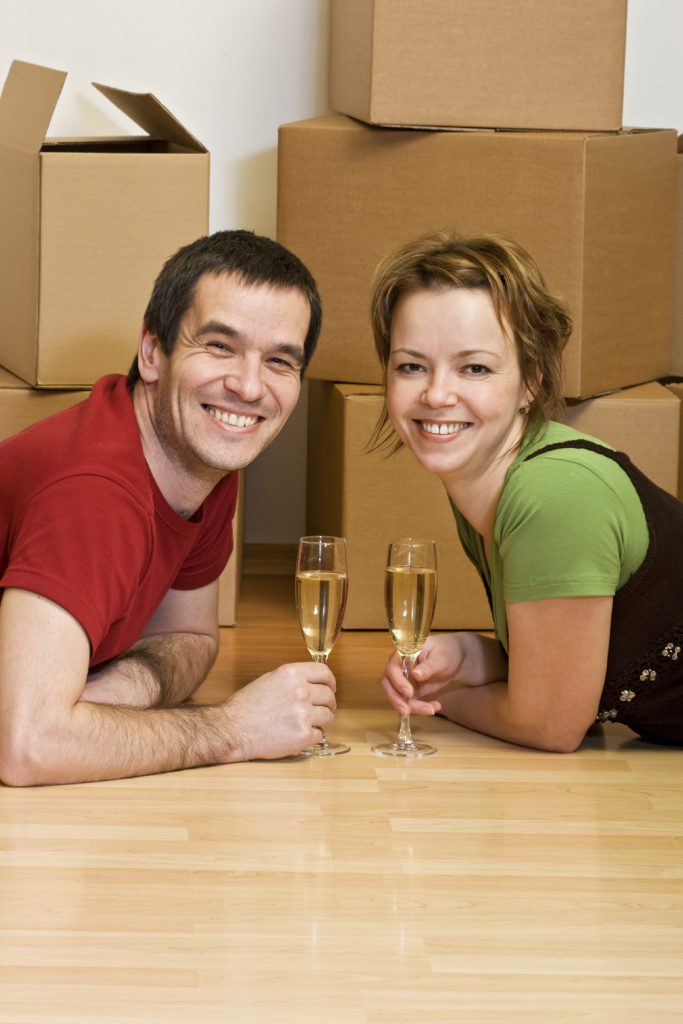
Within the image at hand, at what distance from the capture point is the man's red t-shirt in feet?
4.71

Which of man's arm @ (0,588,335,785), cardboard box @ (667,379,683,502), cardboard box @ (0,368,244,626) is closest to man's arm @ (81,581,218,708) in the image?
man's arm @ (0,588,335,785)

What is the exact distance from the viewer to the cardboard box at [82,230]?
205 cm

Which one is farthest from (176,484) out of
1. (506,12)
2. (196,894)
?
(506,12)

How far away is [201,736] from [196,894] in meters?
0.31

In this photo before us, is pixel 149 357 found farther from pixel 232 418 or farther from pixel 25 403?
pixel 25 403

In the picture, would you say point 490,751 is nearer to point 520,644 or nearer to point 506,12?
point 520,644

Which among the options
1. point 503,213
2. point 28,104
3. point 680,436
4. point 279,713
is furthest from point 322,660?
point 680,436

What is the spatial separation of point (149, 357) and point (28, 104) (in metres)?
0.64

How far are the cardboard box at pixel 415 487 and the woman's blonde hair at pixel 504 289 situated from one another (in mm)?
603

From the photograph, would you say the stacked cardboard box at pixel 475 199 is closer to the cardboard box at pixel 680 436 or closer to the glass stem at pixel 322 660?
the cardboard box at pixel 680 436

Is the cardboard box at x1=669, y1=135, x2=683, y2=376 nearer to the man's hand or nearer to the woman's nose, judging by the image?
the woman's nose

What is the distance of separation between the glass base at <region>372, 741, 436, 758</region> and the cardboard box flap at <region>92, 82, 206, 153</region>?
95cm

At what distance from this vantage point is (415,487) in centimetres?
234

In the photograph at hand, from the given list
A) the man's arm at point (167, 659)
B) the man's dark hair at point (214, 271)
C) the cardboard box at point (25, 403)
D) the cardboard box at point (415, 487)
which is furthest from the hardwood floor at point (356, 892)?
the cardboard box at point (25, 403)
